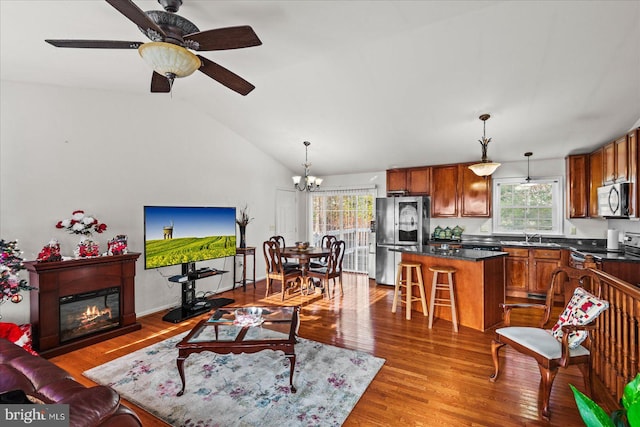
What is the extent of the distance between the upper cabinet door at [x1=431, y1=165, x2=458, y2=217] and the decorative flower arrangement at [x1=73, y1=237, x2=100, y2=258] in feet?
17.6

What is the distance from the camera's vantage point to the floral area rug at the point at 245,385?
6.90 feet

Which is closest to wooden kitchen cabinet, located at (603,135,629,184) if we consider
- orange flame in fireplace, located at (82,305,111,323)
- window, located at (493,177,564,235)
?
window, located at (493,177,564,235)

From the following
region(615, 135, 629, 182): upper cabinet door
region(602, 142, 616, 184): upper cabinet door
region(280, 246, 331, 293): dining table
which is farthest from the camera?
region(280, 246, 331, 293): dining table

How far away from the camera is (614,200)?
3809 millimetres

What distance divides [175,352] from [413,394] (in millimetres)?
2321

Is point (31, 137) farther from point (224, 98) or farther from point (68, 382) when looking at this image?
point (68, 382)

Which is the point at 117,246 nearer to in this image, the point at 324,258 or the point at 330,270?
the point at 330,270

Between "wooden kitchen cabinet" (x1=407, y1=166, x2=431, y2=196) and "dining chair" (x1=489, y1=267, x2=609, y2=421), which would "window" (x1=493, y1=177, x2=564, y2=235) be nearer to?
"wooden kitchen cabinet" (x1=407, y1=166, x2=431, y2=196)

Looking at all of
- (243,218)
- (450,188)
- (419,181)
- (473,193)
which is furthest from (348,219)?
(473,193)

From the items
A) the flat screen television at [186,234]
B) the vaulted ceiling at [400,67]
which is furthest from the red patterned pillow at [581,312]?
the flat screen television at [186,234]

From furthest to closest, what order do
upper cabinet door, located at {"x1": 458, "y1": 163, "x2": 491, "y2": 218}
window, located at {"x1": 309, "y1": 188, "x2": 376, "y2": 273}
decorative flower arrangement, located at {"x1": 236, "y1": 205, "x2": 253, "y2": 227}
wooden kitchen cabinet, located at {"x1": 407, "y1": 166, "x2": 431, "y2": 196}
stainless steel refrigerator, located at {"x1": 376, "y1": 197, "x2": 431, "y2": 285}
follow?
window, located at {"x1": 309, "y1": 188, "x2": 376, "y2": 273} → wooden kitchen cabinet, located at {"x1": 407, "y1": 166, "x2": 431, "y2": 196} → stainless steel refrigerator, located at {"x1": 376, "y1": 197, "x2": 431, "y2": 285} → decorative flower arrangement, located at {"x1": 236, "y1": 205, "x2": 253, "y2": 227} → upper cabinet door, located at {"x1": 458, "y1": 163, "x2": 491, "y2": 218}

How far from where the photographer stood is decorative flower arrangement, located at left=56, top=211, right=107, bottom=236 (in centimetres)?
324

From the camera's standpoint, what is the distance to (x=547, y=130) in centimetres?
421

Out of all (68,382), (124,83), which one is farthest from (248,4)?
(68,382)
